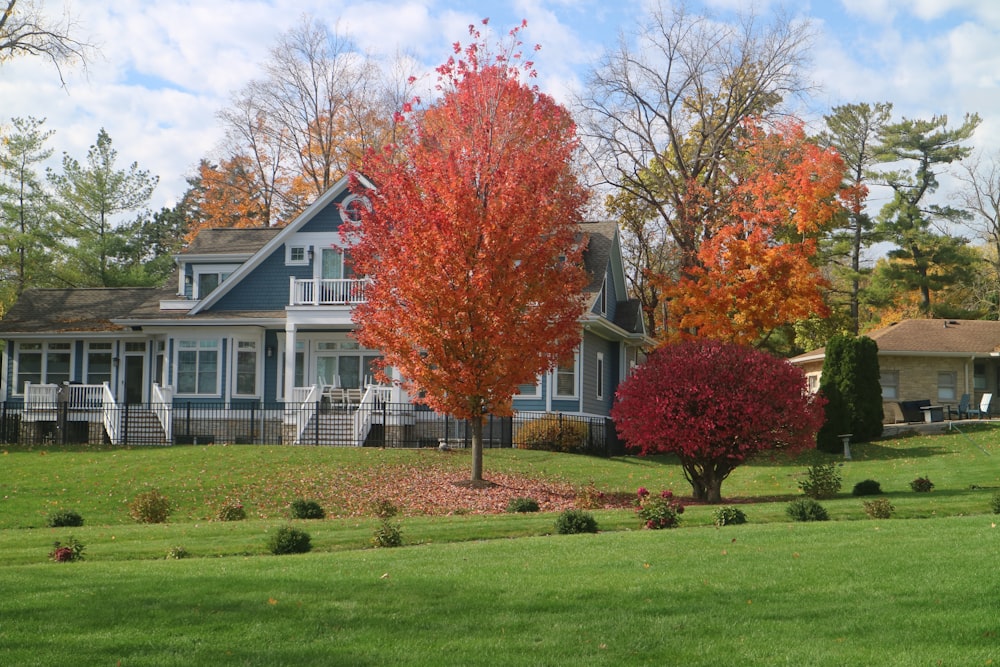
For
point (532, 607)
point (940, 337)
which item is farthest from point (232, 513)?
point (940, 337)

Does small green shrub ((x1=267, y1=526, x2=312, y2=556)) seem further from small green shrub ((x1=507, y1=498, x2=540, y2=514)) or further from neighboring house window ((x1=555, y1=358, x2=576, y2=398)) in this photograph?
neighboring house window ((x1=555, y1=358, x2=576, y2=398))

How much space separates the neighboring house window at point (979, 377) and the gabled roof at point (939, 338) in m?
1.04

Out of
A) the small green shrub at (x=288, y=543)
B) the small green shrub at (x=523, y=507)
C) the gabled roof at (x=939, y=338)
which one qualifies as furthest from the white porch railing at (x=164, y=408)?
the gabled roof at (x=939, y=338)

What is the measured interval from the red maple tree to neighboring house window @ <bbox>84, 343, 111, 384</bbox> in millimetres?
22198

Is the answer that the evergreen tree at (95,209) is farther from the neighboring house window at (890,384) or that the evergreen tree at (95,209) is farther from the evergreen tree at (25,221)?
the neighboring house window at (890,384)

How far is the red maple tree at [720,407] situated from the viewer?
660 inches

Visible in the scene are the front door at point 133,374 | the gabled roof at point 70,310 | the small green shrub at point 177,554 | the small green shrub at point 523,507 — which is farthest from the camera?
the front door at point 133,374

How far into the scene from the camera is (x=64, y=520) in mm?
15820

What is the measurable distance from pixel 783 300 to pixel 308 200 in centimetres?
2362

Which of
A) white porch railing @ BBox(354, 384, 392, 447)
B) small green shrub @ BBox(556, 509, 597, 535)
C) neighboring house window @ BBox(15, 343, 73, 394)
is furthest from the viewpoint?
neighboring house window @ BBox(15, 343, 73, 394)

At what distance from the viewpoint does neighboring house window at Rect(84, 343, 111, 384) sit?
3344 cm

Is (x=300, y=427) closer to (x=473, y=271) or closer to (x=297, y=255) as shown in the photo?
(x=297, y=255)

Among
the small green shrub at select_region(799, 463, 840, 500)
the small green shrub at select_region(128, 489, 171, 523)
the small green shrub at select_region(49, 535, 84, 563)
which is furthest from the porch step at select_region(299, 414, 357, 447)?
the small green shrub at select_region(49, 535, 84, 563)

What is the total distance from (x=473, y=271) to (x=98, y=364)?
63.4ft
